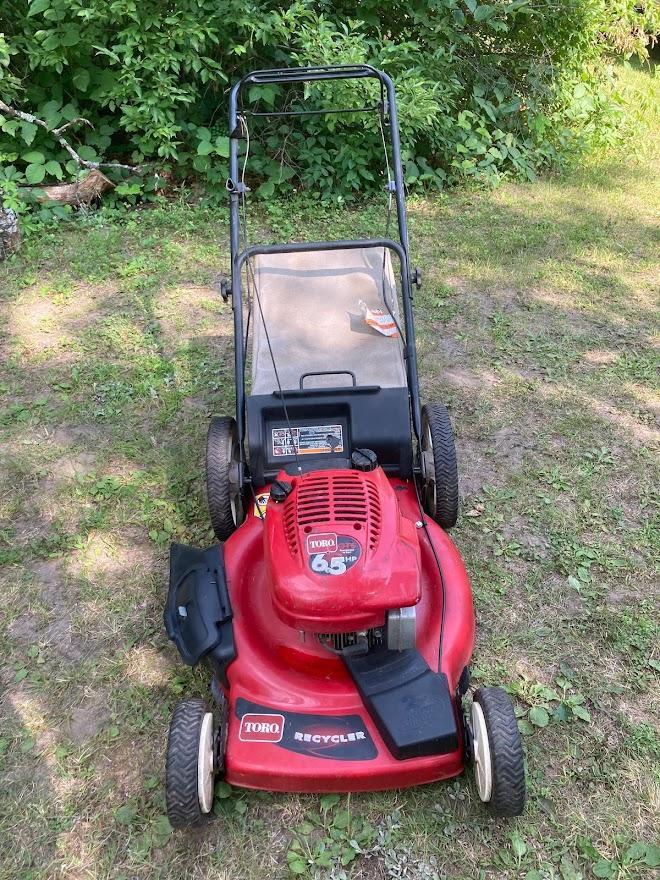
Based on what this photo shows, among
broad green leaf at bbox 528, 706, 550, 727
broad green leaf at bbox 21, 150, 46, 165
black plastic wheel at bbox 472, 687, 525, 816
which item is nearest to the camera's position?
black plastic wheel at bbox 472, 687, 525, 816

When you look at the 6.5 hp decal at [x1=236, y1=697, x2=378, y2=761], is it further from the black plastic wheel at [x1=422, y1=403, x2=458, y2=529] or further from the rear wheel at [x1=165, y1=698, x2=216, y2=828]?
the black plastic wheel at [x1=422, y1=403, x2=458, y2=529]

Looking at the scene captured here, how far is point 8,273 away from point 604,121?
5.32 m

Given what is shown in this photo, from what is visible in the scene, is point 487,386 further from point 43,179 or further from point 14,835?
point 43,179

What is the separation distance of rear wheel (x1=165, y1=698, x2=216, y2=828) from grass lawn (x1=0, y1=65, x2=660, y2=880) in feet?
0.51

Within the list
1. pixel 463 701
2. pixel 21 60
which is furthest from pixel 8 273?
pixel 463 701

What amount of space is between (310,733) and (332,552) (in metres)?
0.51

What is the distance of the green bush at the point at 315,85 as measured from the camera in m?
5.18

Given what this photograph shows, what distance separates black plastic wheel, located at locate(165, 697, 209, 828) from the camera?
6.46 ft

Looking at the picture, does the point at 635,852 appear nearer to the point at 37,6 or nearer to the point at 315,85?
the point at 315,85

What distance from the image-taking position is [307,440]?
9.23ft

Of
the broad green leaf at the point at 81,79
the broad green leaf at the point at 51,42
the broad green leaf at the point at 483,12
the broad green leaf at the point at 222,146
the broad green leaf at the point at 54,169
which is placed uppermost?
the broad green leaf at the point at 483,12

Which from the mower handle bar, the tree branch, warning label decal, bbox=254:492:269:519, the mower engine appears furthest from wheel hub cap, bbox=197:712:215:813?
the tree branch

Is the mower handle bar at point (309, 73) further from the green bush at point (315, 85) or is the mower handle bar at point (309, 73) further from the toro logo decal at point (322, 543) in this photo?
the toro logo decal at point (322, 543)

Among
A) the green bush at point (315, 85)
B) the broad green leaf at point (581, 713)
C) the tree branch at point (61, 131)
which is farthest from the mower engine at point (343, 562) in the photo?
the tree branch at point (61, 131)
